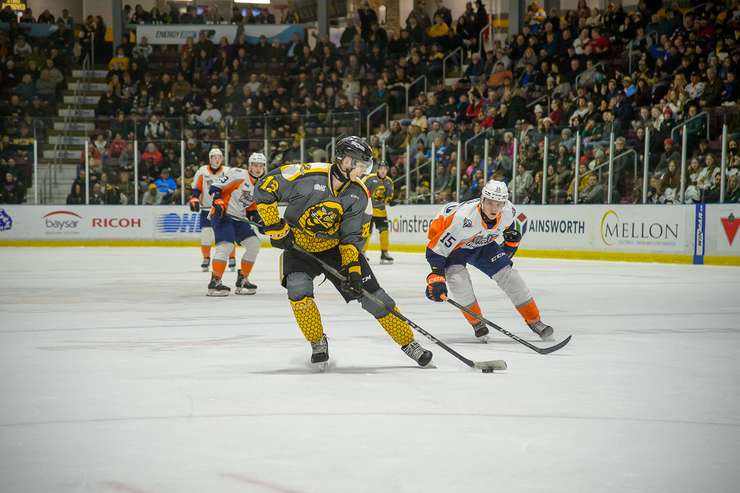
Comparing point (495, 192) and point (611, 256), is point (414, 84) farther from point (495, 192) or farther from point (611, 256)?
point (495, 192)

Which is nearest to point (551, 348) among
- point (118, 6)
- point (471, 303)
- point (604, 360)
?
point (604, 360)

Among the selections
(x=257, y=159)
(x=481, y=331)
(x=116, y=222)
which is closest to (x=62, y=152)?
(x=116, y=222)

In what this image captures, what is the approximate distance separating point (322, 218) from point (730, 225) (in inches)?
367

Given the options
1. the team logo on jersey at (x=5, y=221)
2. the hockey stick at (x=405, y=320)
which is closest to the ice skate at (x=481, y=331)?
the hockey stick at (x=405, y=320)

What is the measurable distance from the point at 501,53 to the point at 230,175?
10.6 metres

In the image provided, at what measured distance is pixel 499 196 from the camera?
6301mm

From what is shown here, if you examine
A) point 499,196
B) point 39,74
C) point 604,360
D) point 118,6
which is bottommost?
point 604,360

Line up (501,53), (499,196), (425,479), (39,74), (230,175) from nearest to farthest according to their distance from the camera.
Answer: (425,479), (499,196), (230,175), (501,53), (39,74)

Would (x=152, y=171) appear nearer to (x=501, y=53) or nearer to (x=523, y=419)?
(x=501, y=53)

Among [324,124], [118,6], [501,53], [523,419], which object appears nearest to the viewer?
[523,419]

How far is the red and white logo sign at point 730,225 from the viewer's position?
42.7ft

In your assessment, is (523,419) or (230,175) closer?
(523,419)

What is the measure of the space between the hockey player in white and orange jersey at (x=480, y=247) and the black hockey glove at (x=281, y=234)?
1.22 metres

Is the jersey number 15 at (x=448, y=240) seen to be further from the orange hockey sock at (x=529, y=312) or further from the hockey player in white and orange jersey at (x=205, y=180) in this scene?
the hockey player in white and orange jersey at (x=205, y=180)
